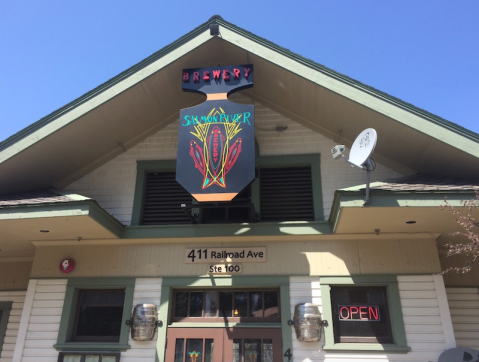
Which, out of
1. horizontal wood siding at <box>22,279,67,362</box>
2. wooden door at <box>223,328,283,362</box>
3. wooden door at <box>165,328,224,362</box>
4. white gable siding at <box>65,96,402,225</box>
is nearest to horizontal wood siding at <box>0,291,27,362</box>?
horizontal wood siding at <box>22,279,67,362</box>

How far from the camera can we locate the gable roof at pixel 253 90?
6.49m

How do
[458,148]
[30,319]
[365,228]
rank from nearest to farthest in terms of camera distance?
1. [458,148]
2. [365,228]
3. [30,319]

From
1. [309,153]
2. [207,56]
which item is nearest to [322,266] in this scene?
[309,153]

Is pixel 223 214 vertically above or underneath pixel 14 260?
above

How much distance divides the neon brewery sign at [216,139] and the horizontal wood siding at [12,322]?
5.00 meters

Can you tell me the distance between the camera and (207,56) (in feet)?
25.9

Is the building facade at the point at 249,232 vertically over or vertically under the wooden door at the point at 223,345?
over

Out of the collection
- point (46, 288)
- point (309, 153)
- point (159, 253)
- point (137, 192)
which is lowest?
point (46, 288)

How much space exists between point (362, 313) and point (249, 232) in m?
2.44

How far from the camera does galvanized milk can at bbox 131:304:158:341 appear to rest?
6633mm

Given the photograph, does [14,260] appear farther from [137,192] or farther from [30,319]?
[137,192]

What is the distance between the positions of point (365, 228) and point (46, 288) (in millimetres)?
6107

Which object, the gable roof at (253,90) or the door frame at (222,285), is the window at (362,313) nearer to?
the door frame at (222,285)

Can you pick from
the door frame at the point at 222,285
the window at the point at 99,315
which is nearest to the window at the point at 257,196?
the door frame at the point at 222,285
